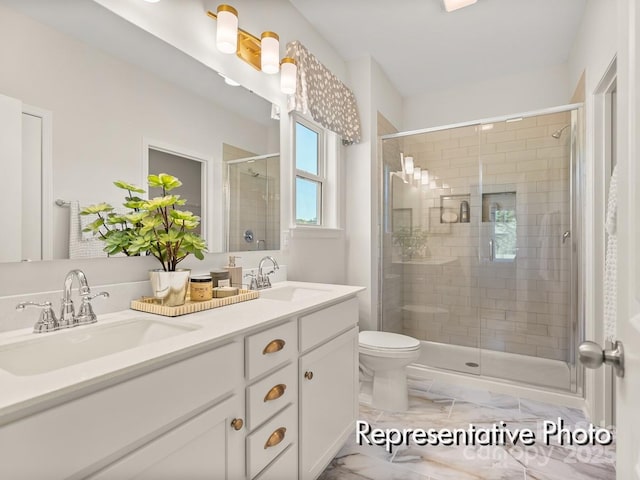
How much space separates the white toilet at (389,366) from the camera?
217 centimetres

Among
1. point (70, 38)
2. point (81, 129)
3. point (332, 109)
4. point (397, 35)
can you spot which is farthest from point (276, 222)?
point (397, 35)

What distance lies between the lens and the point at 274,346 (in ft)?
3.85

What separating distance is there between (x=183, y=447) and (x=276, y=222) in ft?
4.60

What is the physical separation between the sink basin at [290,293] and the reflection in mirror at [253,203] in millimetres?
277

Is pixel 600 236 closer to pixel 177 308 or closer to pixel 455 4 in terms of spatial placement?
A: pixel 455 4

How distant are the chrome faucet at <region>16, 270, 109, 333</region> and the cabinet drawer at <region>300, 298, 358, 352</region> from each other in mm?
712

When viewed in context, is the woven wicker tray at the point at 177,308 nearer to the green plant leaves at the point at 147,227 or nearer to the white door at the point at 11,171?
the green plant leaves at the point at 147,227

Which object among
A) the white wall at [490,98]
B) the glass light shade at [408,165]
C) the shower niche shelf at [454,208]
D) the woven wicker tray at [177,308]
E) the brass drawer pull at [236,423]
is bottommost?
the brass drawer pull at [236,423]

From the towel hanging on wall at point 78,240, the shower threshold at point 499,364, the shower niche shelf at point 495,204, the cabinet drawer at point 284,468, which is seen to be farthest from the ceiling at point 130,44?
the shower threshold at point 499,364

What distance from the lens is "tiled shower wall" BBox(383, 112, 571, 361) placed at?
269 cm

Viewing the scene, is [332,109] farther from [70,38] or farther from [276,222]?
[70,38]

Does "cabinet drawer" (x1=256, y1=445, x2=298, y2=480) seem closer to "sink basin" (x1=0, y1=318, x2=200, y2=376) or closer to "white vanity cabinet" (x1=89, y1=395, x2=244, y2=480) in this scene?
"white vanity cabinet" (x1=89, y1=395, x2=244, y2=480)

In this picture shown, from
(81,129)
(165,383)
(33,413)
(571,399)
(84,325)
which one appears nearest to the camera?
(33,413)

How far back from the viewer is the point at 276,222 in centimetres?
211
